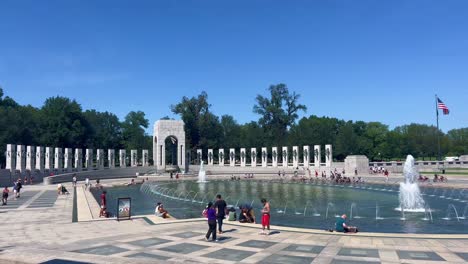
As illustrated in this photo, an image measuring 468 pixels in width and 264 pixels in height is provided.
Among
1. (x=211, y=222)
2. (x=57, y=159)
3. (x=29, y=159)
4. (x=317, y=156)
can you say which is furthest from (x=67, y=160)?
(x=211, y=222)

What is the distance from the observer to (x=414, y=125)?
5561 inches

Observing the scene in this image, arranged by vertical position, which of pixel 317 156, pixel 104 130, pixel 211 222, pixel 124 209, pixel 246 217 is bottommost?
pixel 246 217

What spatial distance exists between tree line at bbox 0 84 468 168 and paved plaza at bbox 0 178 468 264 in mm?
70509

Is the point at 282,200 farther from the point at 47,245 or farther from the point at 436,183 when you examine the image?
the point at 436,183

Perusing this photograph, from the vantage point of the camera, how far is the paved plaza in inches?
511

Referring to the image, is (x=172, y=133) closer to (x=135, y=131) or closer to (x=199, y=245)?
(x=135, y=131)

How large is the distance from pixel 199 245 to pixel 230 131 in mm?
107144

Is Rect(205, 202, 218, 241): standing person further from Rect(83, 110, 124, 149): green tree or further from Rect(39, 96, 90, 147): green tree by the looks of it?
Rect(83, 110, 124, 149): green tree

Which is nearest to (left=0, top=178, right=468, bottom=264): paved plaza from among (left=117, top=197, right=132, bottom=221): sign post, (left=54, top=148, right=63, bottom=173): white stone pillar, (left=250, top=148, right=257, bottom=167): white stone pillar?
(left=117, top=197, right=132, bottom=221): sign post

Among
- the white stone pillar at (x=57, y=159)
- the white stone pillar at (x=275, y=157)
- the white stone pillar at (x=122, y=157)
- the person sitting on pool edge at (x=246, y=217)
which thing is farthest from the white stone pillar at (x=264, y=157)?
the person sitting on pool edge at (x=246, y=217)

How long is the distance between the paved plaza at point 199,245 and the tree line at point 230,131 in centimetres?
7051

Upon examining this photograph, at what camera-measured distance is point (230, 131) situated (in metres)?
122

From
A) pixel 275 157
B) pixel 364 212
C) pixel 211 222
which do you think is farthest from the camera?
pixel 275 157

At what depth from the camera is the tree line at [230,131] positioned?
88375 mm
